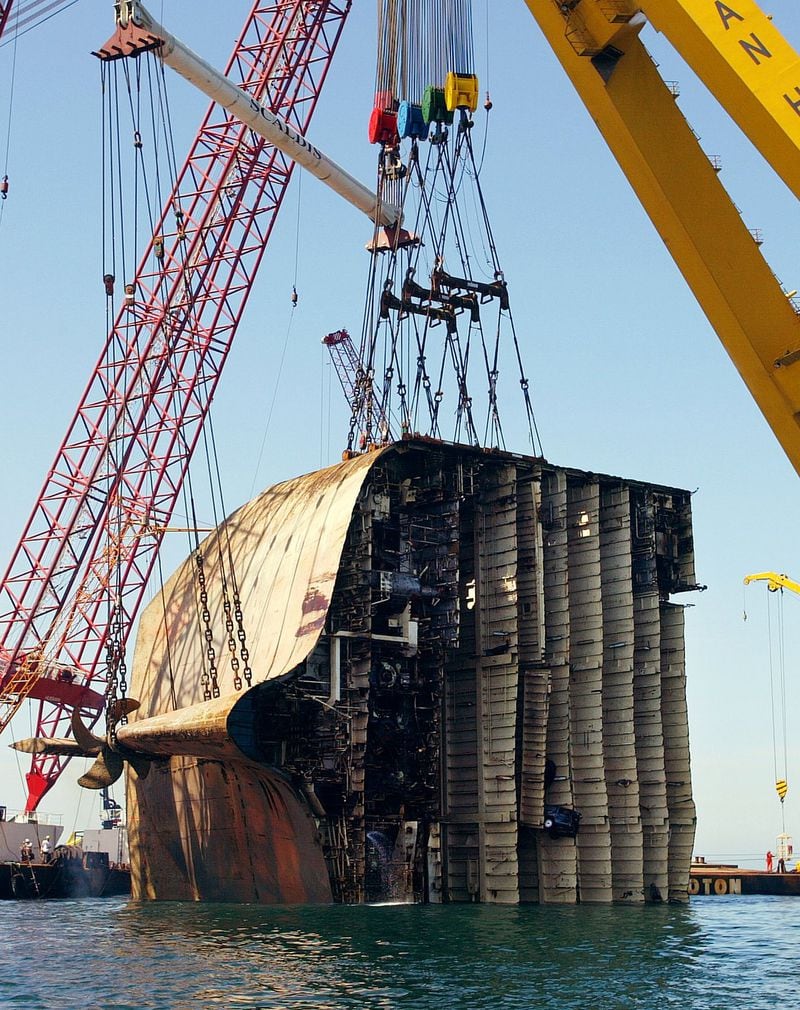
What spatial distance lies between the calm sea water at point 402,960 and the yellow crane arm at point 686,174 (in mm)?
15319

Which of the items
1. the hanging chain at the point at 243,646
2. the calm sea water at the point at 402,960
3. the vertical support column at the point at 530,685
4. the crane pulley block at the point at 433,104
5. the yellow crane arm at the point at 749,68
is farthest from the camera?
the crane pulley block at the point at 433,104

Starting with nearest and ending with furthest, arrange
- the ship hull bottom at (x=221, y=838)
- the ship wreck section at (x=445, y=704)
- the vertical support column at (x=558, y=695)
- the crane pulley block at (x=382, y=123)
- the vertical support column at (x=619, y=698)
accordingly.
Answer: the ship wreck section at (x=445, y=704)
the ship hull bottom at (x=221, y=838)
the vertical support column at (x=558, y=695)
the vertical support column at (x=619, y=698)
the crane pulley block at (x=382, y=123)

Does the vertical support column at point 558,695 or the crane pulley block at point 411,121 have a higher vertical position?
the crane pulley block at point 411,121

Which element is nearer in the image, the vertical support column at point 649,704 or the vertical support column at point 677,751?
the vertical support column at point 649,704

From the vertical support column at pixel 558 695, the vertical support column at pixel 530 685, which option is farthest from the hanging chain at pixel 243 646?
the vertical support column at pixel 558 695

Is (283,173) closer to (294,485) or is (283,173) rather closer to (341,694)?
(294,485)

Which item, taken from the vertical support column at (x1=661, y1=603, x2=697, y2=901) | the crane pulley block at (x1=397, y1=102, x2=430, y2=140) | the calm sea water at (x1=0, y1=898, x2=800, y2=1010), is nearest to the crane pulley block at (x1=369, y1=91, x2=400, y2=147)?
the crane pulley block at (x1=397, y1=102, x2=430, y2=140)

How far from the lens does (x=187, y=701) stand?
74812 mm

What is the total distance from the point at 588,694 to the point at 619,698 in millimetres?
2380

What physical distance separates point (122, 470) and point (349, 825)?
1375 inches

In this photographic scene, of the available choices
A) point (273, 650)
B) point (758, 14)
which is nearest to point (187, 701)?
point (273, 650)

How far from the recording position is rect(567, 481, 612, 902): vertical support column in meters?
66.0

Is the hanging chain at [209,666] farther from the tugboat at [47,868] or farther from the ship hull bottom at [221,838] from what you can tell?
the tugboat at [47,868]

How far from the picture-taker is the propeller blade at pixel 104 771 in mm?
65312
